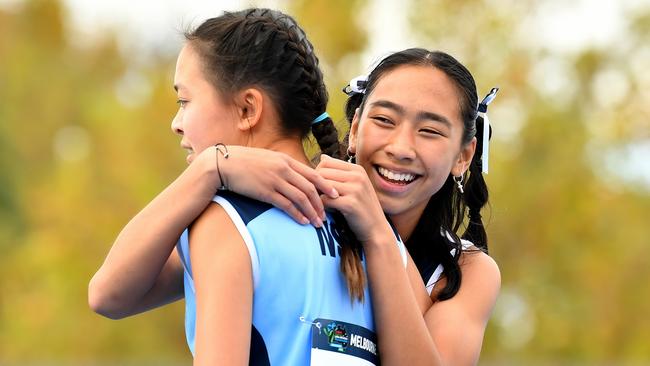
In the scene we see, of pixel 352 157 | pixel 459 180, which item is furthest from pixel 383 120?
pixel 459 180

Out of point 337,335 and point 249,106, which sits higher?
point 249,106

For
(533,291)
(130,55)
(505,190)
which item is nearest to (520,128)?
(505,190)

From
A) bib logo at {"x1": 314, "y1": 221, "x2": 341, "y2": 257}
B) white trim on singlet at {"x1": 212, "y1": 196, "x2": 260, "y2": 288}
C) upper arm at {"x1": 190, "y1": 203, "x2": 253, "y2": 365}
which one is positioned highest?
bib logo at {"x1": 314, "y1": 221, "x2": 341, "y2": 257}

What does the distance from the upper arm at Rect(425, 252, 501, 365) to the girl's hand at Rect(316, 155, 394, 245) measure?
1.26ft

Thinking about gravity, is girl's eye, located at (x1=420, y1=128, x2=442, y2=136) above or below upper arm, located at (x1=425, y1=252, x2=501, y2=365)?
above

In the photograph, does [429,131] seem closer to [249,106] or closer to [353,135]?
[353,135]

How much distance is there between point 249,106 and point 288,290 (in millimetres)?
483

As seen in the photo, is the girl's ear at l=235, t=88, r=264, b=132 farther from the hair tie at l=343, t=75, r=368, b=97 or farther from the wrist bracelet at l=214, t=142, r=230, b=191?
the hair tie at l=343, t=75, r=368, b=97

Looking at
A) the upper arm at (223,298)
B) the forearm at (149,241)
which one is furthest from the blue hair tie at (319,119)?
the upper arm at (223,298)

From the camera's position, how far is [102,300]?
2.97 meters

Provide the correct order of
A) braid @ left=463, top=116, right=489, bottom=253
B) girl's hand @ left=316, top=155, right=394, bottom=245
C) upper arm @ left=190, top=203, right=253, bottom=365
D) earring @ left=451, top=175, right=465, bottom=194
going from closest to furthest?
upper arm @ left=190, top=203, right=253, bottom=365 → girl's hand @ left=316, top=155, right=394, bottom=245 → earring @ left=451, top=175, right=465, bottom=194 → braid @ left=463, top=116, right=489, bottom=253

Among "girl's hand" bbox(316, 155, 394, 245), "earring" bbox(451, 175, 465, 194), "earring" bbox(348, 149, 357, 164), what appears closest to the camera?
"girl's hand" bbox(316, 155, 394, 245)

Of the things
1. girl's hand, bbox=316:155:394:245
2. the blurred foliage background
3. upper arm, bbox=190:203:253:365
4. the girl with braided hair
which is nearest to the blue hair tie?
the girl with braided hair

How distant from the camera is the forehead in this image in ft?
10.7
